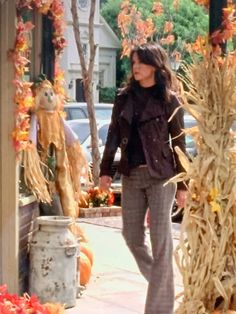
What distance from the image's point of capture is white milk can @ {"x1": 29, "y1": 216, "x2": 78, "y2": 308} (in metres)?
5.82

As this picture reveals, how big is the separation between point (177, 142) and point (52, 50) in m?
1.66

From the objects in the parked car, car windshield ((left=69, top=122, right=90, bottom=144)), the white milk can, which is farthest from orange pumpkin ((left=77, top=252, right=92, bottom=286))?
the parked car

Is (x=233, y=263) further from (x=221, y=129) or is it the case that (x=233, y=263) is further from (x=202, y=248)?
(x=221, y=129)

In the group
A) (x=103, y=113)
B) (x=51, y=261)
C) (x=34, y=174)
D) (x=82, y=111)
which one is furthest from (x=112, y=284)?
(x=82, y=111)

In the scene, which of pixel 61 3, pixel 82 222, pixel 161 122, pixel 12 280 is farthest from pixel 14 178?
pixel 82 222

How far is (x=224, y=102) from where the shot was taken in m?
4.00

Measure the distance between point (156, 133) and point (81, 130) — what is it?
10.9 m

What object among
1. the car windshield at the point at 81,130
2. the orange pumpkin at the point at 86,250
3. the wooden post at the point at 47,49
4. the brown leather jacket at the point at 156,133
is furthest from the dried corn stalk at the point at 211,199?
the car windshield at the point at 81,130

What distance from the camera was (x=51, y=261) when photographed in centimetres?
582

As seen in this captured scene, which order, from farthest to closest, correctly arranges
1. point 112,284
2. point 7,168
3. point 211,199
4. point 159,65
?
point 112,284 < point 7,168 < point 159,65 < point 211,199

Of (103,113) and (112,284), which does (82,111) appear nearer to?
(103,113)

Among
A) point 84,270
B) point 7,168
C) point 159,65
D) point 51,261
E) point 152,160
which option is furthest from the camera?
point 84,270

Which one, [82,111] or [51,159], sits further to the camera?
[82,111]

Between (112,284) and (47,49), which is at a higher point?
A: (47,49)
